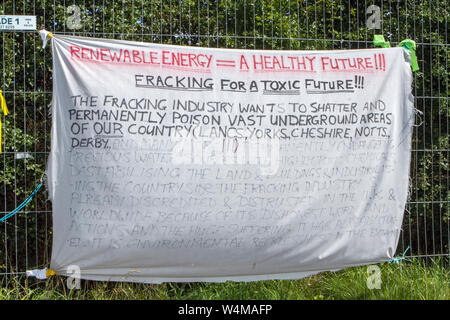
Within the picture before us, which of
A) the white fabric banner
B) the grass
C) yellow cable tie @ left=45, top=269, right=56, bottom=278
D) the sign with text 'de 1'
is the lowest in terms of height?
the grass

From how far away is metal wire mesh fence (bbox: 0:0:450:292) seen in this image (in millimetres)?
4363

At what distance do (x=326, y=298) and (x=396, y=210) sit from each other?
2.88ft

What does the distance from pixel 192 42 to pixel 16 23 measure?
1.42 m

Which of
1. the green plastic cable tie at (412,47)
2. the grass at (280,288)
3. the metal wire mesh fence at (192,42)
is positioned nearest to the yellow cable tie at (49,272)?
the grass at (280,288)

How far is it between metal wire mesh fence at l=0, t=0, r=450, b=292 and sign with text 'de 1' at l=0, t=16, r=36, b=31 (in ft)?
1.10

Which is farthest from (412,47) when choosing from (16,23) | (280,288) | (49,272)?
(49,272)

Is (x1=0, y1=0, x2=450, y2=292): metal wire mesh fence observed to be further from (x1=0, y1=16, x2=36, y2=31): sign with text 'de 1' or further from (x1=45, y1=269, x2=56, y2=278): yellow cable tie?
(x1=45, y1=269, x2=56, y2=278): yellow cable tie

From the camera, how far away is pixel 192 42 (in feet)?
15.3

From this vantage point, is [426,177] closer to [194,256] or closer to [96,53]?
[194,256]

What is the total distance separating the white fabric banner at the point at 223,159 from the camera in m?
3.62

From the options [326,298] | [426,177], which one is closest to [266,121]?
[326,298]

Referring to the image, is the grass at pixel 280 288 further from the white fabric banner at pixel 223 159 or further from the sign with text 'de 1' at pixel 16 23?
the sign with text 'de 1' at pixel 16 23

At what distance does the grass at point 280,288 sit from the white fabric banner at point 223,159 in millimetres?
293

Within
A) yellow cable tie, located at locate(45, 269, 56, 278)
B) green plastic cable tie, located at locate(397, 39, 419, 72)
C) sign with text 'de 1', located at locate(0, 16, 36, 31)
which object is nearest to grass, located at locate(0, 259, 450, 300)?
yellow cable tie, located at locate(45, 269, 56, 278)
